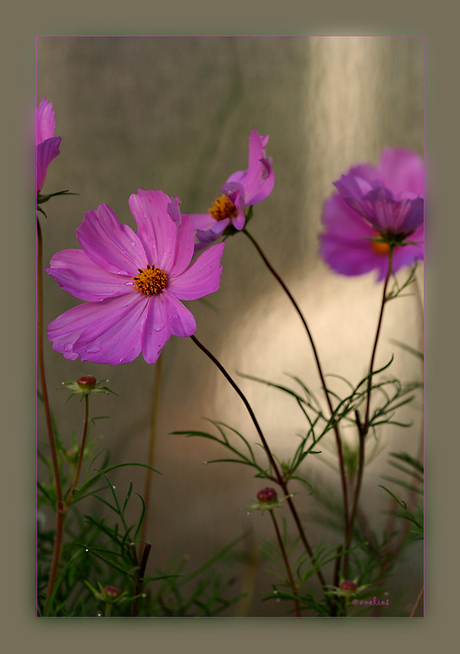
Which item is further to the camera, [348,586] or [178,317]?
[348,586]

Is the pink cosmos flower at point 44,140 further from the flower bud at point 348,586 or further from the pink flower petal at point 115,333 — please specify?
the flower bud at point 348,586

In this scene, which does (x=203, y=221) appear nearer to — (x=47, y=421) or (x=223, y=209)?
(x=223, y=209)

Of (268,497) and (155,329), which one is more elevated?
(155,329)

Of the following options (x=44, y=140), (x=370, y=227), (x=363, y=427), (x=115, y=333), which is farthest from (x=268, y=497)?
(x=44, y=140)

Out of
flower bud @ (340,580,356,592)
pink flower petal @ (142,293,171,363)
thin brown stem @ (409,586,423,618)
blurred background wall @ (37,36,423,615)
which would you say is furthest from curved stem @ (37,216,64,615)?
thin brown stem @ (409,586,423,618)

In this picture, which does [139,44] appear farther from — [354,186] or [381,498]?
[381,498]

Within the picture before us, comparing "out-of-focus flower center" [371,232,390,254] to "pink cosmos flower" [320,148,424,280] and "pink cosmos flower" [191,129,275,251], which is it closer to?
"pink cosmos flower" [320,148,424,280]

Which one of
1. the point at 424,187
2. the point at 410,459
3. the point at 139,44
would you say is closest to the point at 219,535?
the point at 410,459
